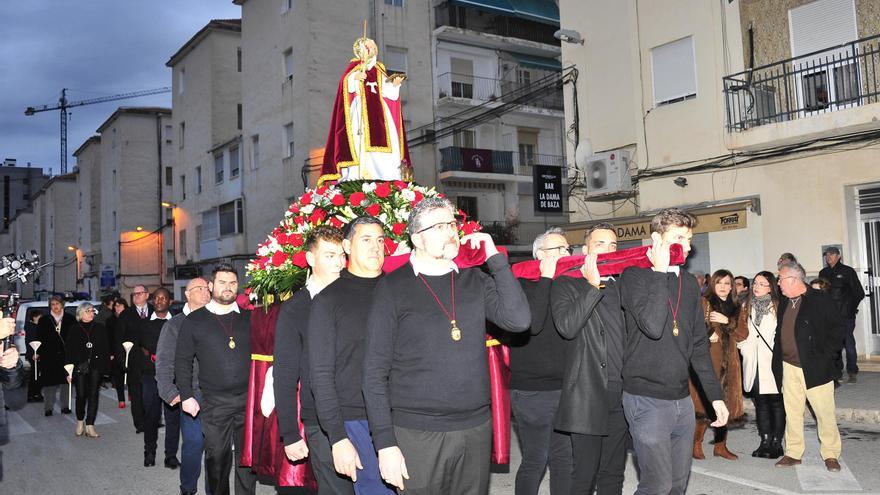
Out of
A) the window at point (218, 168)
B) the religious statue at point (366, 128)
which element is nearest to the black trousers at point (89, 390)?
the religious statue at point (366, 128)

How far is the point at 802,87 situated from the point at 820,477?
10.5 metres

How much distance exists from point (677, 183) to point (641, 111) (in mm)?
1958

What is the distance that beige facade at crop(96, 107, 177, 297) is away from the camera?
4797cm

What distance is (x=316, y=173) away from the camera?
28.8 metres

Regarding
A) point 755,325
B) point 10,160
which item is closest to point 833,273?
point 755,325

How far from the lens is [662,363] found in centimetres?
443

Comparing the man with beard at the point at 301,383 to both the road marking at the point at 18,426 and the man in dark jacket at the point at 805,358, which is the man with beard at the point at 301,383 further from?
the road marking at the point at 18,426

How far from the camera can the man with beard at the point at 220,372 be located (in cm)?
581

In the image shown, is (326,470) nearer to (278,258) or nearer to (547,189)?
(278,258)

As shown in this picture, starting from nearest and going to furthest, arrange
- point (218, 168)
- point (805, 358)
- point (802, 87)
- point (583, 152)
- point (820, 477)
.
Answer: point (820, 477) → point (805, 358) → point (802, 87) → point (583, 152) → point (218, 168)

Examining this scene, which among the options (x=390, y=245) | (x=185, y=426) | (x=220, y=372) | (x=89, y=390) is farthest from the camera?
(x=89, y=390)

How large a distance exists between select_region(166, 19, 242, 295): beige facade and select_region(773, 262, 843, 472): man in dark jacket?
95.0ft

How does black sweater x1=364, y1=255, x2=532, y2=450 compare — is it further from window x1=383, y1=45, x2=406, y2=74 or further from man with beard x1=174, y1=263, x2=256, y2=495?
window x1=383, y1=45, x2=406, y2=74

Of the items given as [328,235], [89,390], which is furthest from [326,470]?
[89,390]
